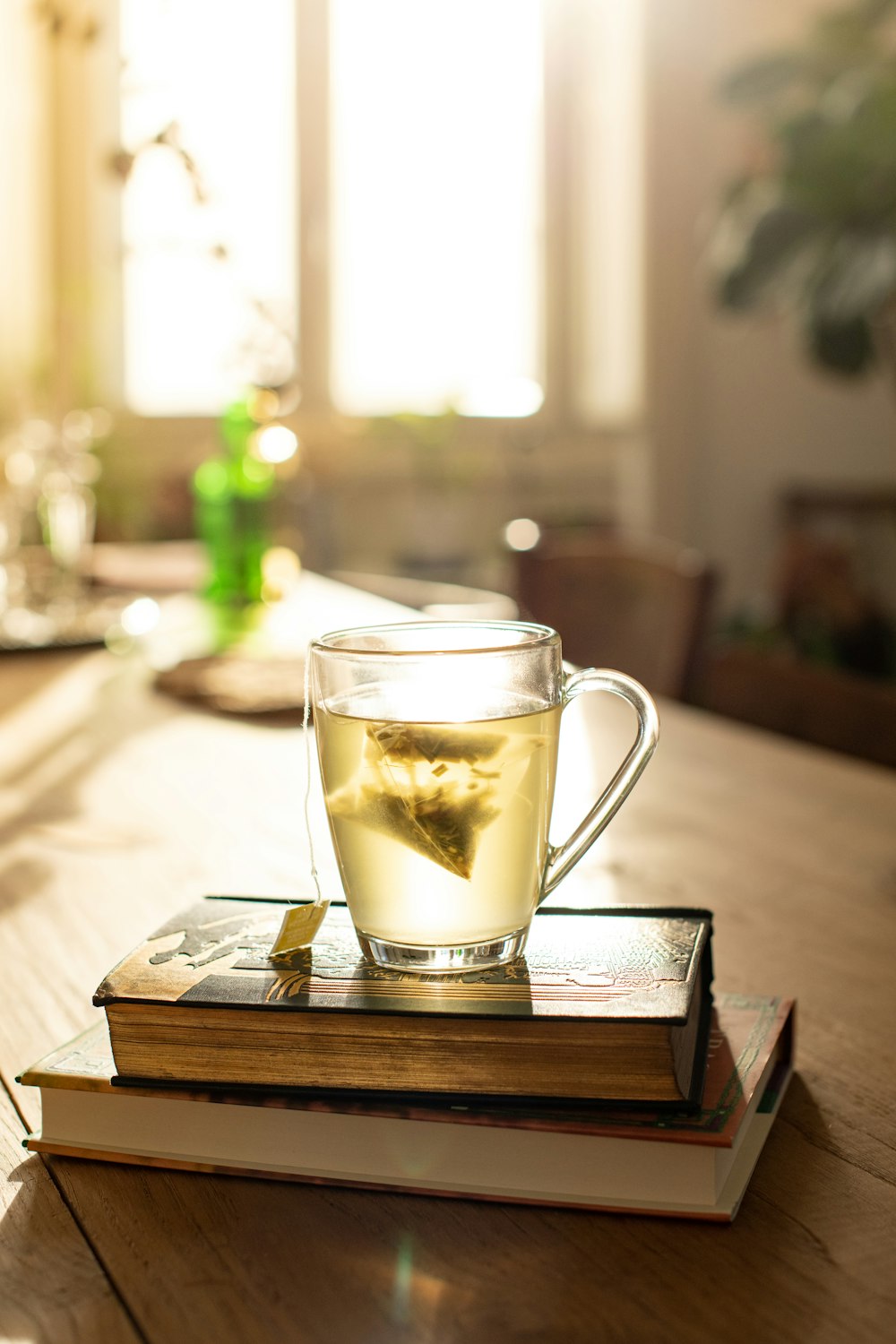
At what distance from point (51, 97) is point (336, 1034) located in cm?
403

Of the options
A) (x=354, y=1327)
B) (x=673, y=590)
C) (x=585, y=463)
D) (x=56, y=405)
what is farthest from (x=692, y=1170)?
(x=585, y=463)

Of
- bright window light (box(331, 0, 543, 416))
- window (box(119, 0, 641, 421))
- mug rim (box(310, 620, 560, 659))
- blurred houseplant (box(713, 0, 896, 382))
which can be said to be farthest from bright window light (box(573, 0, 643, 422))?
mug rim (box(310, 620, 560, 659))

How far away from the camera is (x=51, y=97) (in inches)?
157

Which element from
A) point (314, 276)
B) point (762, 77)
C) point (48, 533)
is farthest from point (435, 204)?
point (48, 533)

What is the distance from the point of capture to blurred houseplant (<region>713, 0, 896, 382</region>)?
3.68 metres

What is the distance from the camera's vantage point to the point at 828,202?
3.83m

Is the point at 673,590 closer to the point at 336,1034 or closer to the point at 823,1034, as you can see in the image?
the point at 823,1034

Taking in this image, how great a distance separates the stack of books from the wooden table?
1 centimetres

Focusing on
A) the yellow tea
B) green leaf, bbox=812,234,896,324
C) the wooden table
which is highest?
green leaf, bbox=812,234,896,324

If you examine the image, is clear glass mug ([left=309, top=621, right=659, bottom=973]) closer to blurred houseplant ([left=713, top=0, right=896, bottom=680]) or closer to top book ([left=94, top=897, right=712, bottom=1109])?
top book ([left=94, top=897, right=712, bottom=1109])

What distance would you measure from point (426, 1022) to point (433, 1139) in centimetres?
4

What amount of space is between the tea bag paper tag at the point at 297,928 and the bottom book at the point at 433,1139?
0.20 ft

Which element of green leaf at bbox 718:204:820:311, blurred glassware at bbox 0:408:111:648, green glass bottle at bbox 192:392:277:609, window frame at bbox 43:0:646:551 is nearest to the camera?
blurred glassware at bbox 0:408:111:648

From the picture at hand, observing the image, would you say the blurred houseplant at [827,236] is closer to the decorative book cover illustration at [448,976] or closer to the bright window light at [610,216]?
the bright window light at [610,216]
